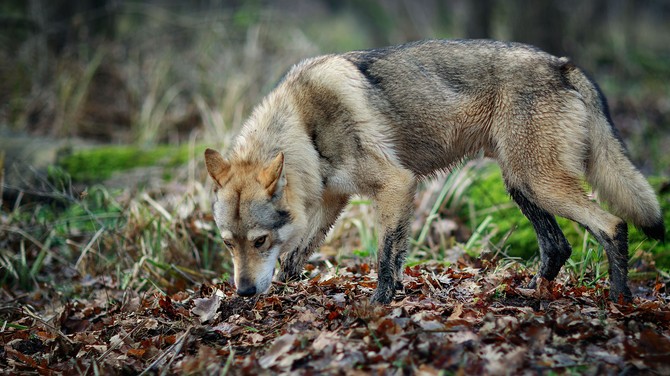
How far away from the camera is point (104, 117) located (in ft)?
36.3

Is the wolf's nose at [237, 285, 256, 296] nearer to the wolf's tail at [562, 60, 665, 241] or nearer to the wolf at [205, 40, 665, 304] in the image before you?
the wolf at [205, 40, 665, 304]

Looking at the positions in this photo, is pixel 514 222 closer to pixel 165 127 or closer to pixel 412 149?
pixel 412 149

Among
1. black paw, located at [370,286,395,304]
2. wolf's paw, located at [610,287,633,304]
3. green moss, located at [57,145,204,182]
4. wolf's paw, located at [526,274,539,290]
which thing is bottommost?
green moss, located at [57,145,204,182]

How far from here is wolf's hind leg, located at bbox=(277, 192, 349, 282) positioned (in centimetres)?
520

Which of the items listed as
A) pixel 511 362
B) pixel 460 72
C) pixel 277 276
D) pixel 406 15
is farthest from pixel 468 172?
pixel 406 15

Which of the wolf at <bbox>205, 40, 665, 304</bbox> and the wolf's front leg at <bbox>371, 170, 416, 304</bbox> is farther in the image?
the wolf's front leg at <bbox>371, 170, 416, 304</bbox>

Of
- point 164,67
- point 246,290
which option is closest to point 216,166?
point 246,290

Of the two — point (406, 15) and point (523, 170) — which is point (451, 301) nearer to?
point (523, 170)

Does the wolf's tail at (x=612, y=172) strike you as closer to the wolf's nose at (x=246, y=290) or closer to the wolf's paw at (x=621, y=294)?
the wolf's paw at (x=621, y=294)

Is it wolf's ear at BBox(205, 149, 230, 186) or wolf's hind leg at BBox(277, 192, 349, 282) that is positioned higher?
wolf's ear at BBox(205, 149, 230, 186)

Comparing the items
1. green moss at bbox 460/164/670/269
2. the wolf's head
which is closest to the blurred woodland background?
green moss at bbox 460/164/670/269

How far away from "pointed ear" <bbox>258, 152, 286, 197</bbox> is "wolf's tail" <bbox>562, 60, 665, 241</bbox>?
2478mm

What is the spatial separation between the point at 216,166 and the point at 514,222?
359 cm

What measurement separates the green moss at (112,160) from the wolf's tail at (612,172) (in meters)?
5.48
